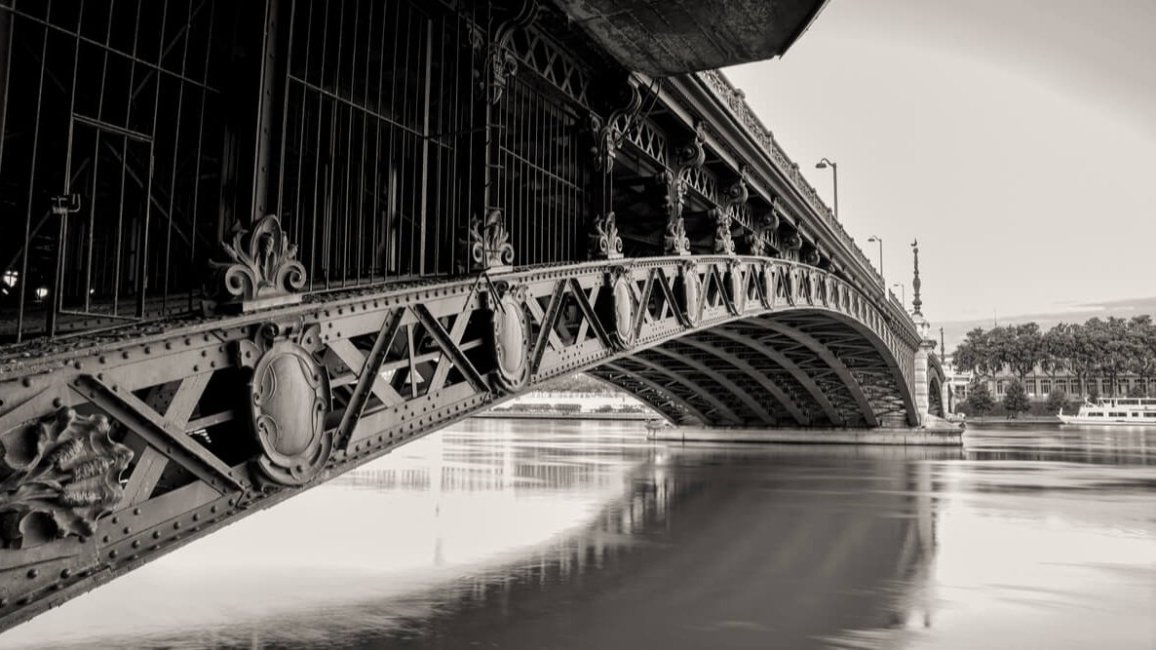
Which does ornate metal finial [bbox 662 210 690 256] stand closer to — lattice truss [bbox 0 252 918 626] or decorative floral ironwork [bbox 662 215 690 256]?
decorative floral ironwork [bbox 662 215 690 256]

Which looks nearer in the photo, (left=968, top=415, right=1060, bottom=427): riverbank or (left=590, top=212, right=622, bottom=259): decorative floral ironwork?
(left=590, top=212, right=622, bottom=259): decorative floral ironwork

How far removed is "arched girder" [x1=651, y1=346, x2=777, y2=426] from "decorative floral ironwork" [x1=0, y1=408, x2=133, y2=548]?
2948cm

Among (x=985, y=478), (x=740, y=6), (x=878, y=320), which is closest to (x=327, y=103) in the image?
(x=740, y=6)

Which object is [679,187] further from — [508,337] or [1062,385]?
[1062,385]

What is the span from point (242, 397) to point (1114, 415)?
118101 mm

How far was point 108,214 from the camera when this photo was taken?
10.6 m

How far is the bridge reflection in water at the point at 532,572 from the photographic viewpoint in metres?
9.71

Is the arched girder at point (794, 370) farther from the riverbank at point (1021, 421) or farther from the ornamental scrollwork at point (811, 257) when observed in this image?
the riverbank at point (1021, 421)

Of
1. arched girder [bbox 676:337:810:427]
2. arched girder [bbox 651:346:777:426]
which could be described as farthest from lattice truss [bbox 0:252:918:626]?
arched girder [bbox 651:346:777:426]

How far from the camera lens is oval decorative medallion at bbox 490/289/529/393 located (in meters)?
9.27

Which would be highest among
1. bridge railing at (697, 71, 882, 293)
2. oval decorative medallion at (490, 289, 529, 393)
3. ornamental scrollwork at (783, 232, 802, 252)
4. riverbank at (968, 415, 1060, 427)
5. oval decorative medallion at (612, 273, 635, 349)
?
bridge railing at (697, 71, 882, 293)

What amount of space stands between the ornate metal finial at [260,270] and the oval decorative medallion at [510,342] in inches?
116

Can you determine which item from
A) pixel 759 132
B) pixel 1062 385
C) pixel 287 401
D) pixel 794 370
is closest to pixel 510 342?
pixel 287 401

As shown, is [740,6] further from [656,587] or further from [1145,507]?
[1145,507]
